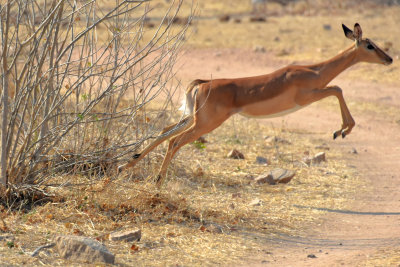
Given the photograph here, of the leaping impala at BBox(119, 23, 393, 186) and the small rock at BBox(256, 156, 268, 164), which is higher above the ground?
the leaping impala at BBox(119, 23, 393, 186)

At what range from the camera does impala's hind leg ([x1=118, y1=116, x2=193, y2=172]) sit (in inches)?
237

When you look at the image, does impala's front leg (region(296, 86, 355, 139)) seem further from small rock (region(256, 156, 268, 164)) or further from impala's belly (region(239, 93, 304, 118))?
small rock (region(256, 156, 268, 164))

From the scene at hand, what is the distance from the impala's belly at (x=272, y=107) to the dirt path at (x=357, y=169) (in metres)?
1.11

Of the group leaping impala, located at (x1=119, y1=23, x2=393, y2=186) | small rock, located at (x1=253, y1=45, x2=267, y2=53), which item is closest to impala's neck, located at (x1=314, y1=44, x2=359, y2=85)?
leaping impala, located at (x1=119, y1=23, x2=393, y2=186)

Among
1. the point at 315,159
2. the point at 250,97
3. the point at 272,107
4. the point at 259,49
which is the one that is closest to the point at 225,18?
the point at 259,49

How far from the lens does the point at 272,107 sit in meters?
6.65

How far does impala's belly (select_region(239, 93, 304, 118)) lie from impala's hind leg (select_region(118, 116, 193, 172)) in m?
0.55

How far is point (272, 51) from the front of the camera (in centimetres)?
1466

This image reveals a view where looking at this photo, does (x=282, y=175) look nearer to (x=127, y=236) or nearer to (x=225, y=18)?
(x=127, y=236)

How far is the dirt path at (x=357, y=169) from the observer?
15.8 ft

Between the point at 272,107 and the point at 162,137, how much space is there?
1.20 meters

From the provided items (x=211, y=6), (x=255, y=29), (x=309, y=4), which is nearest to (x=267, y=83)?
(x=255, y=29)

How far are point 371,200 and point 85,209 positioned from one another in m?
2.78

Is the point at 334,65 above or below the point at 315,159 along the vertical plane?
above
